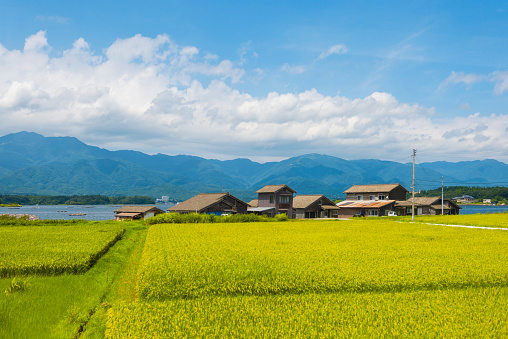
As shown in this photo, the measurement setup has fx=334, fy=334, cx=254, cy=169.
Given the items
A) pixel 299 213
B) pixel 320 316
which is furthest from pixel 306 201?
pixel 320 316

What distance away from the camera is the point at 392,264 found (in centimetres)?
1434

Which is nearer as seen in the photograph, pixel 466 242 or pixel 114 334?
pixel 114 334

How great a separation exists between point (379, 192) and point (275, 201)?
88.2ft

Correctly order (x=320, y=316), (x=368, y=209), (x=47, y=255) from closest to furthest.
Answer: (x=320, y=316) → (x=47, y=255) → (x=368, y=209)

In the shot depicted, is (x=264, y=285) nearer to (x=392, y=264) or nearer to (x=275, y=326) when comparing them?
(x=275, y=326)

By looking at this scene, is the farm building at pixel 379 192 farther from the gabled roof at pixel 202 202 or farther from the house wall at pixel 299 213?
the gabled roof at pixel 202 202

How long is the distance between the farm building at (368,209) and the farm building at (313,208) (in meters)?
1.85

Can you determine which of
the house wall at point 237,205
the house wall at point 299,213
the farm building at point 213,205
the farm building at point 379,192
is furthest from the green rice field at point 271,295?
the farm building at point 379,192

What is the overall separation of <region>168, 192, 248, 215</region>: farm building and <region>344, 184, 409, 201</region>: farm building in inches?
1247

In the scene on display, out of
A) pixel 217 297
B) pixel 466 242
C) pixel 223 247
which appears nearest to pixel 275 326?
pixel 217 297

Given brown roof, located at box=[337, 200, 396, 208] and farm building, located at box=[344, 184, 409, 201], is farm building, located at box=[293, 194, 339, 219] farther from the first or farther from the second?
farm building, located at box=[344, 184, 409, 201]

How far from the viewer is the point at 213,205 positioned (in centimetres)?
5481

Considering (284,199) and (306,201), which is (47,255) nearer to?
(284,199)

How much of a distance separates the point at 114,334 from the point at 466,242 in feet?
74.1
